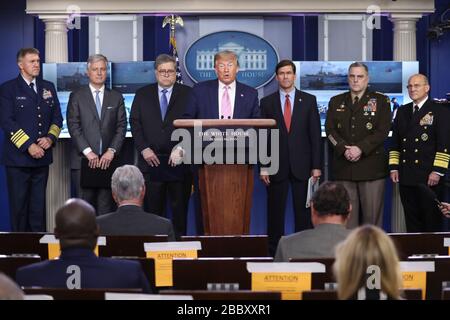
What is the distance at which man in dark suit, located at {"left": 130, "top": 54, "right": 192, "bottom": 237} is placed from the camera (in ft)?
25.7

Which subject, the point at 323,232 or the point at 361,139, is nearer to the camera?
the point at 323,232

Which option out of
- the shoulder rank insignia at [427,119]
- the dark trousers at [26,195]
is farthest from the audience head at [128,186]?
the shoulder rank insignia at [427,119]

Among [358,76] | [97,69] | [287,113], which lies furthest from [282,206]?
[97,69]

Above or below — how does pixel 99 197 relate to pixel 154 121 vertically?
below

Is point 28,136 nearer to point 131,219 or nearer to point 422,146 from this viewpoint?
point 131,219

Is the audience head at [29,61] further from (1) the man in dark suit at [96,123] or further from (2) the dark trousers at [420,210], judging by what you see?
(2) the dark trousers at [420,210]

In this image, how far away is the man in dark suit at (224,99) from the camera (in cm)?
726

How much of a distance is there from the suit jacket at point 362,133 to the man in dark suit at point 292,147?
0.15 meters

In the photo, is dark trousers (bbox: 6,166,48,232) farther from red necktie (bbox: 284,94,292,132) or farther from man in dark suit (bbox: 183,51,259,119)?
red necktie (bbox: 284,94,292,132)

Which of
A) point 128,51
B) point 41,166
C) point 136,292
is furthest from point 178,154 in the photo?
point 136,292

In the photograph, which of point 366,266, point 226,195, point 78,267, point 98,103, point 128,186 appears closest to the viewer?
point 366,266

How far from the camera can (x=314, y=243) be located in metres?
4.52

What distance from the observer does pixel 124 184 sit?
17.6 feet

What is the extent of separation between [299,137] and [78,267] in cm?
429
